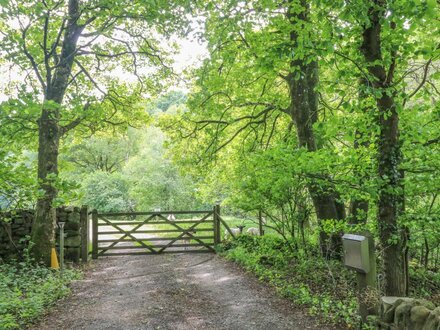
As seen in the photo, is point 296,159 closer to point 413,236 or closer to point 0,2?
point 413,236

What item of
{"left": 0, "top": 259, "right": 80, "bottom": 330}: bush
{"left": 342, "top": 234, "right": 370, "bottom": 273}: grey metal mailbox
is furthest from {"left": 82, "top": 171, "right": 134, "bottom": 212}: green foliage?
{"left": 342, "top": 234, "right": 370, "bottom": 273}: grey metal mailbox

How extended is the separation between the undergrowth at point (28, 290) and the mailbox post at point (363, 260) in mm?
4184

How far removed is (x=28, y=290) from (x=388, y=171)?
6.15 m

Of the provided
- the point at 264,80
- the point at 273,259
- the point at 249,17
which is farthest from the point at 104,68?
the point at 273,259

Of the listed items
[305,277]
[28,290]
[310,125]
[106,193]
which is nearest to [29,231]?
[28,290]

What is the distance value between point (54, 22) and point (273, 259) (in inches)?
342

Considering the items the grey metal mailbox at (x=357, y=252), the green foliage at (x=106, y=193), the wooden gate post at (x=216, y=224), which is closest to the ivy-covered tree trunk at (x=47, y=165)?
the wooden gate post at (x=216, y=224)

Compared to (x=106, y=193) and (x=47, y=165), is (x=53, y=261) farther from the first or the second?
(x=106, y=193)

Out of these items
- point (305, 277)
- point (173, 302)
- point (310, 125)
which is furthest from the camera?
point (310, 125)

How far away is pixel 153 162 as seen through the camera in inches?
987

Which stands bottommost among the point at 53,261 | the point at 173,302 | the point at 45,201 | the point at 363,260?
the point at 173,302

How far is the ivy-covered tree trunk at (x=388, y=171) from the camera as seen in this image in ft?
15.0

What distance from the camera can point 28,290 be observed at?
20.5ft

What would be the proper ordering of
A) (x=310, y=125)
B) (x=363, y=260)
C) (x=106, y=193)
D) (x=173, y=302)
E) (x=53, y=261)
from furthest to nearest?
1. (x=106, y=193)
2. (x=310, y=125)
3. (x=53, y=261)
4. (x=173, y=302)
5. (x=363, y=260)
